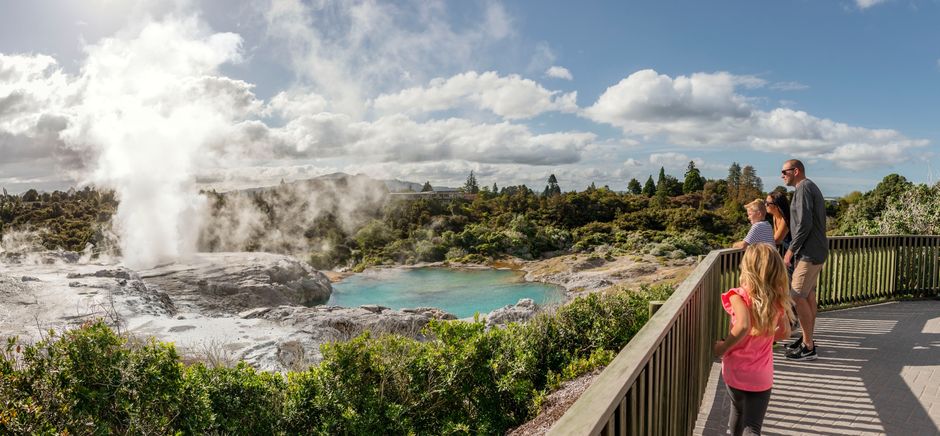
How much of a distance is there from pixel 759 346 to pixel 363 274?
1002 inches

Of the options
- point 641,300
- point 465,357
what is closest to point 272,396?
point 465,357

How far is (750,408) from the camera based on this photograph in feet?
8.41

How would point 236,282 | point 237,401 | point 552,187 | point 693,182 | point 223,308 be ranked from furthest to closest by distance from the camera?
point 552,187
point 693,182
point 236,282
point 223,308
point 237,401

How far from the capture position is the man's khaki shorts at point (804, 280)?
440 cm

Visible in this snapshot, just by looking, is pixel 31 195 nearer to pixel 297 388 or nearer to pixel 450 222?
pixel 450 222

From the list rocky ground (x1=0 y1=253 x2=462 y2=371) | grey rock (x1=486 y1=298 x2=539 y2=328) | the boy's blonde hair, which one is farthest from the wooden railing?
grey rock (x1=486 y1=298 x2=539 y2=328)

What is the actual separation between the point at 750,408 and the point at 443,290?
774 inches

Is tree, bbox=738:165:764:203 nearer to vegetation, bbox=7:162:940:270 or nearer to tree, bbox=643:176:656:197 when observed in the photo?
vegetation, bbox=7:162:940:270

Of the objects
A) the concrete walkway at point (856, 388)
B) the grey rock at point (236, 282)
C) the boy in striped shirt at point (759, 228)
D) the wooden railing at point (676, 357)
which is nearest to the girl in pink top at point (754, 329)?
the wooden railing at point (676, 357)

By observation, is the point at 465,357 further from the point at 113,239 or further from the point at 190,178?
the point at 113,239

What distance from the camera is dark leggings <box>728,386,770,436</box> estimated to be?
2.55 meters

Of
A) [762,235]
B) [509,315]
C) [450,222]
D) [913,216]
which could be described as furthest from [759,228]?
[450,222]

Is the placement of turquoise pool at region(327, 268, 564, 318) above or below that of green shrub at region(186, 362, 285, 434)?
below

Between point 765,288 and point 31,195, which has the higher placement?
point 31,195
